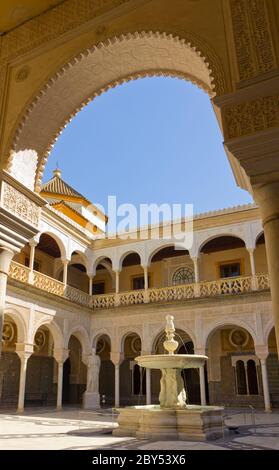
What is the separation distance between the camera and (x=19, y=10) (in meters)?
4.34

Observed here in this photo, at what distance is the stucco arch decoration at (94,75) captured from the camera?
402 centimetres

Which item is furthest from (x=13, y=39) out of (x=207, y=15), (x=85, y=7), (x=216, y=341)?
(x=216, y=341)

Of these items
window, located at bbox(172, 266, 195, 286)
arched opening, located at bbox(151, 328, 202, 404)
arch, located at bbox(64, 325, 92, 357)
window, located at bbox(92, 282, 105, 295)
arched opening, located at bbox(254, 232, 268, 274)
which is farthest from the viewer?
window, located at bbox(92, 282, 105, 295)

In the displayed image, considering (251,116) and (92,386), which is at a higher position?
(251,116)

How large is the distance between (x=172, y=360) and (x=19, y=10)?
18.3 ft

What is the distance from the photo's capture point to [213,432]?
655 cm

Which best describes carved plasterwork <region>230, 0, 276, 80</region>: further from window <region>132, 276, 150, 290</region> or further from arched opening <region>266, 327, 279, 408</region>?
window <region>132, 276, 150, 290</region>

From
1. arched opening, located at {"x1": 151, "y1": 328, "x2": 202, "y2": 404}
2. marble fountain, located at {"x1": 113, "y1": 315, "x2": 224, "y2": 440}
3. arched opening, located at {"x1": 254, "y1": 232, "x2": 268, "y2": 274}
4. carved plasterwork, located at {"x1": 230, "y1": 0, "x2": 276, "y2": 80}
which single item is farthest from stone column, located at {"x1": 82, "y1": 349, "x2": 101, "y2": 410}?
carved plasterwork, located at {"x1": 230, "y1": 0, "x2": 276, "y2": 80}

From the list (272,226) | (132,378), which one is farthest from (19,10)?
(132,378)

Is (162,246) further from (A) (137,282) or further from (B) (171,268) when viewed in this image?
(A) (137,282)

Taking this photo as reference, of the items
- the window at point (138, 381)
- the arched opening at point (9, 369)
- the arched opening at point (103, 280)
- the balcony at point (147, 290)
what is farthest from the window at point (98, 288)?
the arched opening at point (9, 369)

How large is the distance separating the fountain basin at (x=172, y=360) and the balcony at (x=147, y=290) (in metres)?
6.22

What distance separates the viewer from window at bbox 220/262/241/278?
16719 millimetres

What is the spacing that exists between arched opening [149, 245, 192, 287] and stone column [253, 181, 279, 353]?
14.0 meters
